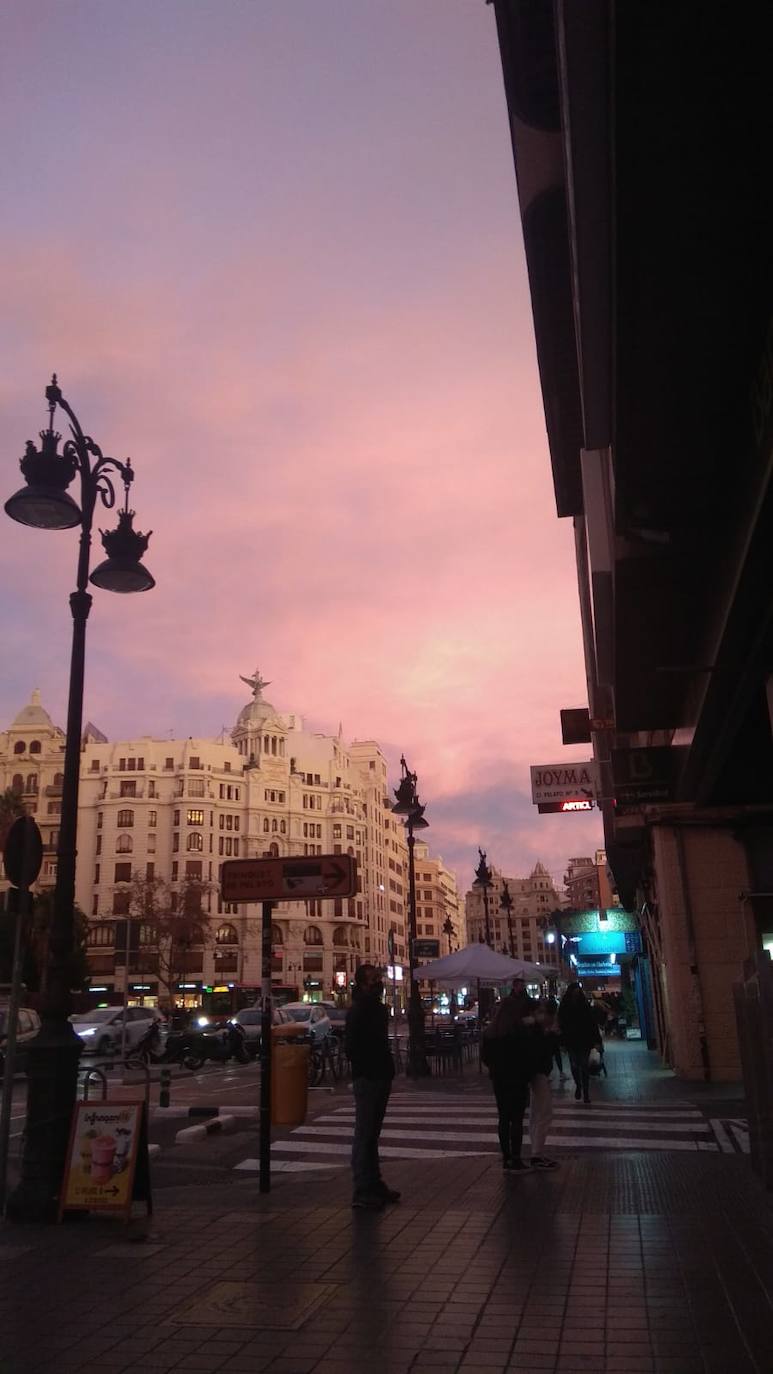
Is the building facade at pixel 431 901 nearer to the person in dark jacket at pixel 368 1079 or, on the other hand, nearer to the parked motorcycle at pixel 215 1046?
the parked motorcycle at pixel 215 1046

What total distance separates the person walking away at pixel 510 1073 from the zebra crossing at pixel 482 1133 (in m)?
1.36

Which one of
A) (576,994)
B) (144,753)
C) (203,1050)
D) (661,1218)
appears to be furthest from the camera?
(144,753)

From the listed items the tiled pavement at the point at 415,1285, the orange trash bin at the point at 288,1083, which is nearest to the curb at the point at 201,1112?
the orange trash bin at the point at 288,1083

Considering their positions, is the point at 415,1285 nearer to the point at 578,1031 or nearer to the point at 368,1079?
the point at 368,1079

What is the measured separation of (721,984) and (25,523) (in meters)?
15.2

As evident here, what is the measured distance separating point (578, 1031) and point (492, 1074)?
6507 mm

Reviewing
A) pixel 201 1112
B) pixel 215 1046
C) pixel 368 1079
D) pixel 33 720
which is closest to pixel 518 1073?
pixel 368 1079

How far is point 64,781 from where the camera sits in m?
9.04

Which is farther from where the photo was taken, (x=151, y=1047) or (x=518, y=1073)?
(x=151, y=1047)

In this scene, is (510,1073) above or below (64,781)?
below

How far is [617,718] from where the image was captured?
1317 centimetres

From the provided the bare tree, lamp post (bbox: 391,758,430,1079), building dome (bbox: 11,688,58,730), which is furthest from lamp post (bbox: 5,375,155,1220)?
building dome (bbox: 11,688,58,730)

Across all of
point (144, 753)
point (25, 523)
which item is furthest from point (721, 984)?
point (144, 753)

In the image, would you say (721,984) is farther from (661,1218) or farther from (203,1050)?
(203,1050)
